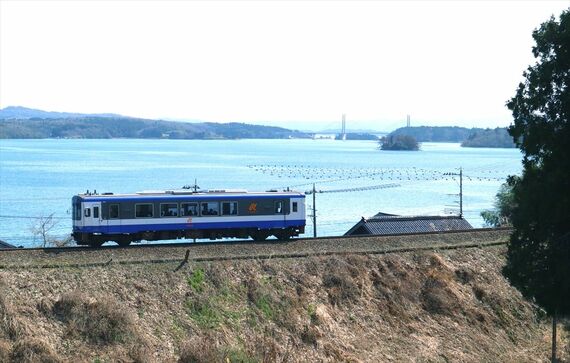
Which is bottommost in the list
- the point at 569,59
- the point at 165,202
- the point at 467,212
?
the point at 467,212

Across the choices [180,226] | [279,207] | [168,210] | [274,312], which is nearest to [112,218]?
[168,210]

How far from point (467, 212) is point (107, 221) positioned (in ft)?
179

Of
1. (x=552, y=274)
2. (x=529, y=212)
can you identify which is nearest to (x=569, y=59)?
(x=529, y=212)

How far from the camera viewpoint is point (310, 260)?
27.8 metres

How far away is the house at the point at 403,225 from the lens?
1465 inches

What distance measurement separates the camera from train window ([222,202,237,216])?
3031 centimetres

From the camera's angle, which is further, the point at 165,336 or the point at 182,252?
the point at 182,252

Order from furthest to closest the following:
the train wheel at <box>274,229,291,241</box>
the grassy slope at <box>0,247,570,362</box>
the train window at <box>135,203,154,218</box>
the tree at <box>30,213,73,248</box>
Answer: the tree at <box>30,213,73,248</box>, the train wheel at <box>274,229,291,241</box>, the train window at <box>135,203,154,218</box>, the grassy slope at <box>0,247,570,362</box>

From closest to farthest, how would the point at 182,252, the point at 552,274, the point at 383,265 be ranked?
the point at 552,274 < the point at 182,252 < the point at 383,265

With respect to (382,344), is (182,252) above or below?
above

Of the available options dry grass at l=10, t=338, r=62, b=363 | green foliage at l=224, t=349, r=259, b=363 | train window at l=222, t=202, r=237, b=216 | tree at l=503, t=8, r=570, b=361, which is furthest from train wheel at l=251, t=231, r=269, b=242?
tree at l=503, t=8, r=570, b=361

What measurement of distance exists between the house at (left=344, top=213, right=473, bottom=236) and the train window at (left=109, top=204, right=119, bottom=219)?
1201 cm

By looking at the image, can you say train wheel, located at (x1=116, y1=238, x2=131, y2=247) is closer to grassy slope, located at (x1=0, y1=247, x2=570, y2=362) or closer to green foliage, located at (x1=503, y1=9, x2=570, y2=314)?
grassy slope, located at (x1=0, y1=247, x2=570, y2=362)

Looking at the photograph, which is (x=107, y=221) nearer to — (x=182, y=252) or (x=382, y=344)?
(x=182, y=252)
